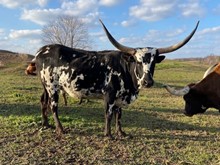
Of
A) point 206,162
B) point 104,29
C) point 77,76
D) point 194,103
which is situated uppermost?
point 104,29

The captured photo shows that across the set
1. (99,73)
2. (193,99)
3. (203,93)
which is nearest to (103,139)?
(99,73)

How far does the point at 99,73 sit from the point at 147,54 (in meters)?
1.25

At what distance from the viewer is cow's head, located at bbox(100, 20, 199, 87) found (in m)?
7.38

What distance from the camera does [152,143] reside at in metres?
7.47

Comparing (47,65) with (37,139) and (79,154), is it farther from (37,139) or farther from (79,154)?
(79,154)

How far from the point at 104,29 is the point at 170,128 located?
335cm

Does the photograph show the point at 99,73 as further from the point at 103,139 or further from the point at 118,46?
the point at 103,139

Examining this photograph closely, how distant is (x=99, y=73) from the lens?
7938 millimetres

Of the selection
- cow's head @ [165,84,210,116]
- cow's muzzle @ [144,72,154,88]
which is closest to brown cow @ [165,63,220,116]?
cow's head @ [165,84,210,116]

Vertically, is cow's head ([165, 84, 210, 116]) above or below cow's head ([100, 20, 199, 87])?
below

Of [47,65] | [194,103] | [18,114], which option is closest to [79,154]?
[47,65]

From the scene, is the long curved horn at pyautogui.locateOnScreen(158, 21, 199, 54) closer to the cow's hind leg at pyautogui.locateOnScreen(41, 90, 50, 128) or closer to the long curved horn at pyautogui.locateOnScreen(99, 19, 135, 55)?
the long curved horn at pyautogui.locateOnScreen(99, 19, 135, 55)

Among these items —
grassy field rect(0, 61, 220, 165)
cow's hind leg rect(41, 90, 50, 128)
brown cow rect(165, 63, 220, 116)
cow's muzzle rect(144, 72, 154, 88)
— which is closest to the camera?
grassy field rect(0, 61, 220, 165)

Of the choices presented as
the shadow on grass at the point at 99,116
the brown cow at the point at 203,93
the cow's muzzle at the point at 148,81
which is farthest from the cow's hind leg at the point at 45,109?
the brown cow at the point at 203,93
